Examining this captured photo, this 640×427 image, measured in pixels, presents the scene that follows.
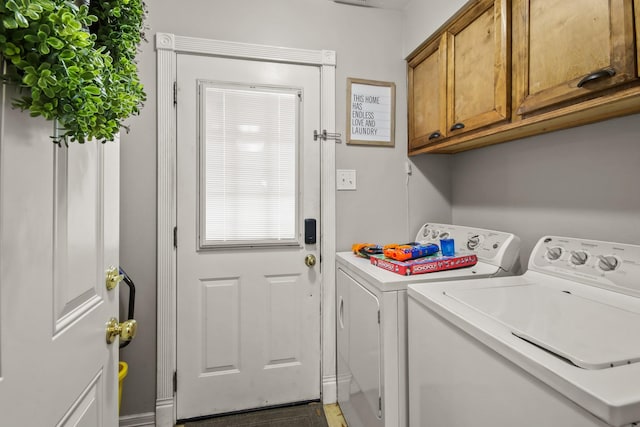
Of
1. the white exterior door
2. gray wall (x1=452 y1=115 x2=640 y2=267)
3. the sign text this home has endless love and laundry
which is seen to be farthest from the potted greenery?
gray wall (x1=452 y1=115 x2=640 y2=267)

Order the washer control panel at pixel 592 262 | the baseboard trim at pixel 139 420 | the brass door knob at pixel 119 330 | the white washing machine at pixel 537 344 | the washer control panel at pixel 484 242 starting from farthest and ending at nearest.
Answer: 1. the baseboard trim at pixel 139 420
2. the washer control panel at pixel 484 242
3. the washer control panel at pixel 592 262
4. the brass door knob at pixel 119 330
5. the white washing machine at pixel 537 344

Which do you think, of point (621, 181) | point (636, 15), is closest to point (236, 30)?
point (636, 15)

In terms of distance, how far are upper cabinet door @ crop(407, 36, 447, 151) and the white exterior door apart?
1598 mm

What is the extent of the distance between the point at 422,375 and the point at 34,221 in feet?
3.93

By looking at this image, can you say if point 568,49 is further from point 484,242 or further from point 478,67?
point 484,242

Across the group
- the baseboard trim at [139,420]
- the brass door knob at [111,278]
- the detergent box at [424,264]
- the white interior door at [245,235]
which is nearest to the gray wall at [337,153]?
the baseboard trim at [139,420]

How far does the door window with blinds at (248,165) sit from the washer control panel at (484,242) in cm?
92

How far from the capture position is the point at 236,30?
1.75m

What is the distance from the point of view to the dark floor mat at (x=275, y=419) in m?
1.65

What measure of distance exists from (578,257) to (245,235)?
1.61 meters

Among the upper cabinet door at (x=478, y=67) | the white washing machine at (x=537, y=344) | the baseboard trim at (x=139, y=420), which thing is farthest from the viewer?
the baseboard trim at (x=139, y=420)

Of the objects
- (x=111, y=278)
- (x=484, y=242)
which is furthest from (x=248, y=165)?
(x=484, y=242)

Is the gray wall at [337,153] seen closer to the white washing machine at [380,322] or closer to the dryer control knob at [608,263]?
the white washing machine at [380,322]

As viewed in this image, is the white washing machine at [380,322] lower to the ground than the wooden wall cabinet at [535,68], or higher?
lower
